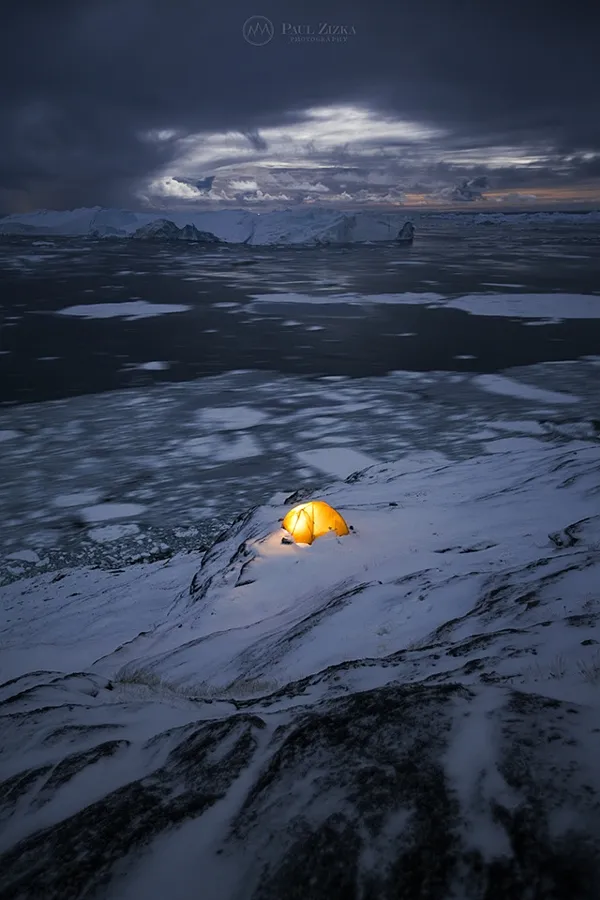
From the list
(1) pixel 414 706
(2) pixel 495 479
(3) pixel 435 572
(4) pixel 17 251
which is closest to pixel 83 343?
(2) pixel 495 479

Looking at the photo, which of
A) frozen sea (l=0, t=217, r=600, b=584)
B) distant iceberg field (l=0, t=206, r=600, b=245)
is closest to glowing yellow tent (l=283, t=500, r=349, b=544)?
frozen sea (l=0, t=217, r=600, b=584)

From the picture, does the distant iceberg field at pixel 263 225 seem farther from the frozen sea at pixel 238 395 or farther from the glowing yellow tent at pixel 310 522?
the glowing yellow tent at pixel 310 522

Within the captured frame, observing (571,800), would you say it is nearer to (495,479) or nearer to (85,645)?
(85,645)

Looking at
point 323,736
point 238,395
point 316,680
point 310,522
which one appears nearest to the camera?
point 323,736

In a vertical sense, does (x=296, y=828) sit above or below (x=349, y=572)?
above

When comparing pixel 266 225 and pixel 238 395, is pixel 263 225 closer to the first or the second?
pixel 266 225

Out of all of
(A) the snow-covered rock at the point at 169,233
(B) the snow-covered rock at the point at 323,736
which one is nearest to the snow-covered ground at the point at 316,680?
(B) the snow-covered rock at the point at 323,736

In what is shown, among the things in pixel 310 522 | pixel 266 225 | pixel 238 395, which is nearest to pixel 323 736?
pixel 310 522
